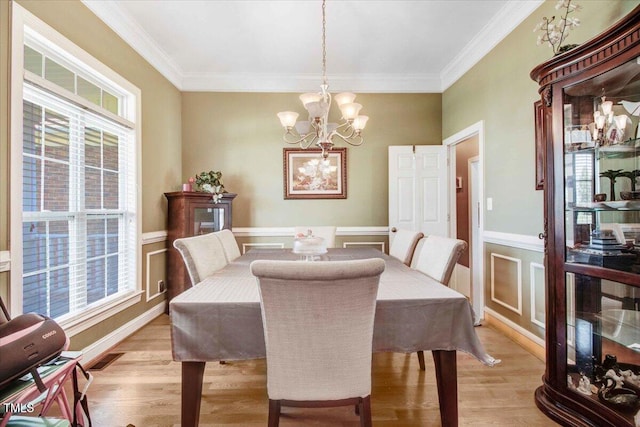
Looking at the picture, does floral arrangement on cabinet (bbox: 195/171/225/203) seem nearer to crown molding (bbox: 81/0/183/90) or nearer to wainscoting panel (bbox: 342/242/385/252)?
crown molding (bbox: 81/0/183/90)

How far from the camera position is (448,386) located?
1375mm

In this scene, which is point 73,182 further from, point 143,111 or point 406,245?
point 406,245

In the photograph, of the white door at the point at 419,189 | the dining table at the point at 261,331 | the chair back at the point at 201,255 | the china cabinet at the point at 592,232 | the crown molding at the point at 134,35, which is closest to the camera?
the dining table at the point at 261,331

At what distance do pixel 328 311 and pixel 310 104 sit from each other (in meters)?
1.55

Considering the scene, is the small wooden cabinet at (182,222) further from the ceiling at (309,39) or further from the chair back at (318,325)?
the chair back at (318,325)

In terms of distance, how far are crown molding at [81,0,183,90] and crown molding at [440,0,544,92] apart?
3.20 m

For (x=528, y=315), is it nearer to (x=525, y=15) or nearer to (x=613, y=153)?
(x=613, y=153)

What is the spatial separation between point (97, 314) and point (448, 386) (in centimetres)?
248

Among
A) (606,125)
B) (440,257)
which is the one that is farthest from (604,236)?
(440,257)

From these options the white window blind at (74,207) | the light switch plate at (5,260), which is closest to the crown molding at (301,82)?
the white window blind at (74,207)

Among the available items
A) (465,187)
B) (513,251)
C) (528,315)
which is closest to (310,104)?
(513,251)

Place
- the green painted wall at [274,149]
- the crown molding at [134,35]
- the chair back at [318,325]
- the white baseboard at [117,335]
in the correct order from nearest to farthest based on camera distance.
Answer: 1. the chair back at [318,325]
2. the white baseboard at [117,335]
3. the crown molding at [134,35]
4. the green painted wall at [274,149]

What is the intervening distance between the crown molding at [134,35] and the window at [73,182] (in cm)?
41

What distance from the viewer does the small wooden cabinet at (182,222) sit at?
11.0 feet
